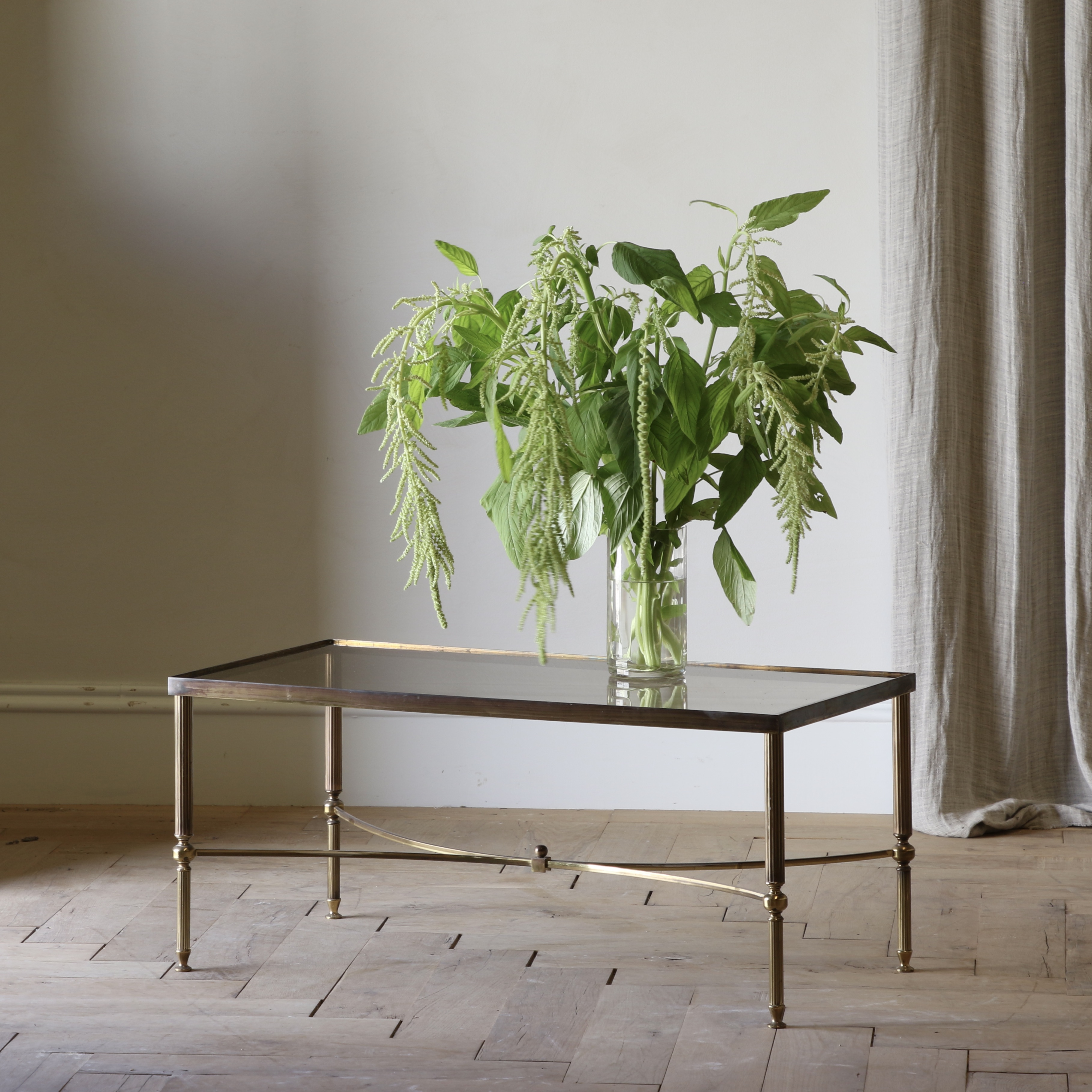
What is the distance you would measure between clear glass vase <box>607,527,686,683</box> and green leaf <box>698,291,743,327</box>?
272mm

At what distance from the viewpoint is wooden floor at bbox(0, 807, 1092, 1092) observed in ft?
5.00

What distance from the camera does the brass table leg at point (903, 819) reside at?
5.87 ft

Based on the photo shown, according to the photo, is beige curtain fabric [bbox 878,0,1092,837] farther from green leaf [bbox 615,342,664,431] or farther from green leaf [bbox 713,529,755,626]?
green leaf [bbox 615,342,664,431]

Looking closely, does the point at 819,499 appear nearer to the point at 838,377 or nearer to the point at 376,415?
the point at 838,377

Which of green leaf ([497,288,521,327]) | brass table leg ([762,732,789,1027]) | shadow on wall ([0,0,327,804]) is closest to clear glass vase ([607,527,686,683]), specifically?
brass table leg ([762,732,789,1027])

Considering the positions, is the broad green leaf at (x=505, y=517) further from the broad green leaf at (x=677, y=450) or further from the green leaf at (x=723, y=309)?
the green leaf at (x=723, y=309)

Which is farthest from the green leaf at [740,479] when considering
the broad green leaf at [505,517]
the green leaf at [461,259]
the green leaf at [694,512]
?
the green leaf at [461,259]

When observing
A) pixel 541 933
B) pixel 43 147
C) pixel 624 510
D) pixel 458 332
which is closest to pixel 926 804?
pixel 541 933

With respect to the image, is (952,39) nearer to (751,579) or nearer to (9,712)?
(751,579)

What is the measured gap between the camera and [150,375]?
277 cm

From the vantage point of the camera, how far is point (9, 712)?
2789 millimetres

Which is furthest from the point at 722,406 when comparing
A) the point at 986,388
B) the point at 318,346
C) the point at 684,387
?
the point at 318,346

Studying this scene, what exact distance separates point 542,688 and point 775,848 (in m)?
0.35

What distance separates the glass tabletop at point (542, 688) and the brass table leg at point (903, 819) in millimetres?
58
